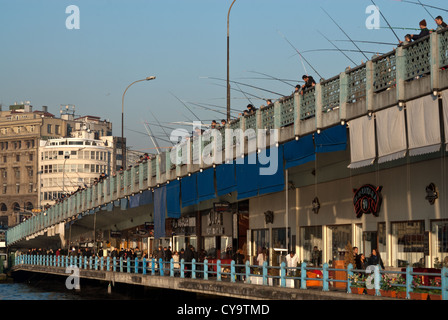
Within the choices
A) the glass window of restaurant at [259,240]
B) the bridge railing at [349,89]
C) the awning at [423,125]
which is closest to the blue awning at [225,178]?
the bridge railing at [349,89]

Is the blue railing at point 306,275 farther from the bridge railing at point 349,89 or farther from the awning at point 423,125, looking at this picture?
the bridge railing at point 349,89

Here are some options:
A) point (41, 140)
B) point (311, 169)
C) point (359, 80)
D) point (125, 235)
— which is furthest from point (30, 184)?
point (359, 80)

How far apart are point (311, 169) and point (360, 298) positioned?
1399 cm

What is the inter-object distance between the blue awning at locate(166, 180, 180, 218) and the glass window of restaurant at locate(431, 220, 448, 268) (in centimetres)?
1858

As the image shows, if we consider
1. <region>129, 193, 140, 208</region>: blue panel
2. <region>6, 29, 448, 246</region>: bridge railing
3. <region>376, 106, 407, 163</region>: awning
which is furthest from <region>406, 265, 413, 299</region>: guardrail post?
<region>129, 193, 140, 208</region>: blue panel

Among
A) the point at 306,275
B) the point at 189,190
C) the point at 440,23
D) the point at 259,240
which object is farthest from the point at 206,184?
the point at 440,23

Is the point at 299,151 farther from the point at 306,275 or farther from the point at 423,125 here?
the point at 423,125

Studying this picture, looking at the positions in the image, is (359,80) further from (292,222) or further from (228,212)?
(228,212)

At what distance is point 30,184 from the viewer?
173m

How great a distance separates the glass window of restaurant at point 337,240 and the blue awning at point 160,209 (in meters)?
13.2

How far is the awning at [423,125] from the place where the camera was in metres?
23.3

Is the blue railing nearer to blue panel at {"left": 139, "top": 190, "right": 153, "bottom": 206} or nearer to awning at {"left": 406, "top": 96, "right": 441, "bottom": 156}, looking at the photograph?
awning at {"left": 406, "top": 96, "right": 441, "bottom": 156}

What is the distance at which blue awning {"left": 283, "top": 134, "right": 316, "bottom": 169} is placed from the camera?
102 feet
